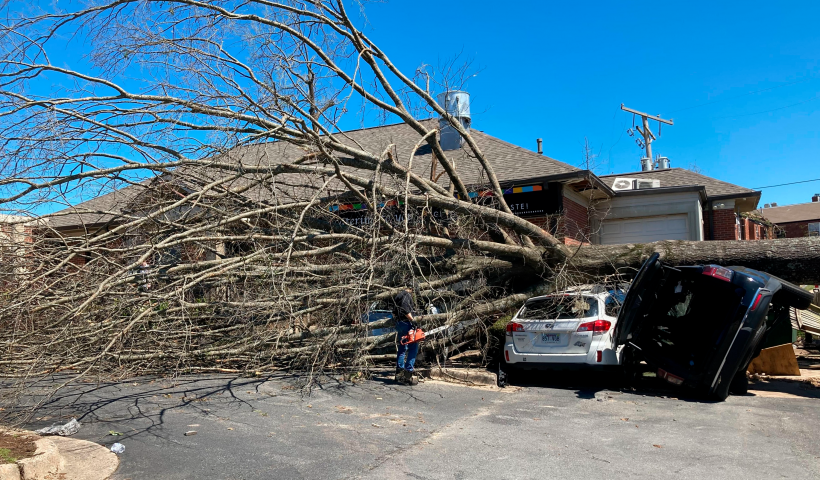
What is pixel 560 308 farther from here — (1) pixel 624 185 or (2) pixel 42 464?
(1) pixel 624 185

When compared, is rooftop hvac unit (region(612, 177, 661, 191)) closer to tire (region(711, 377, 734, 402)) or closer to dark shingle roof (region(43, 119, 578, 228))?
dark shingle roof (region(43, 119, 578, 228))

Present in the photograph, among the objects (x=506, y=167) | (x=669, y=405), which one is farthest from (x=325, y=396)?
(x=506, y=167)

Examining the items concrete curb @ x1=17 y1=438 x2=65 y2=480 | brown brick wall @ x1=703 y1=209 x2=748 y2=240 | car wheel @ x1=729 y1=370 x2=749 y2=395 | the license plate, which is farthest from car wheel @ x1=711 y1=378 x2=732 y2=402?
brown brick wall @ x1=703 y1=209 x2=748 y2=240

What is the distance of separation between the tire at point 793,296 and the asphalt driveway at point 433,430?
1.27m

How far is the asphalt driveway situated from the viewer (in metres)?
5.17

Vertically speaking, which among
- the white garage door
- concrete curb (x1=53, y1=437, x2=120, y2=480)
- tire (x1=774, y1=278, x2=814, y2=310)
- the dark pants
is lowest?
concrete curb (x1=53, y1=437, x2=120, y2=480)

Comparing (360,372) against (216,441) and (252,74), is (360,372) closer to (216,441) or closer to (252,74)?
(216,441)

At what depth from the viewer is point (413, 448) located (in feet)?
19.0

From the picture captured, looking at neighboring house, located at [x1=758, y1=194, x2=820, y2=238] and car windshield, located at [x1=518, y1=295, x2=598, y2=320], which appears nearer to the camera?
car windshield, located at [x1=518, y1=295, x2=598, y2=320]

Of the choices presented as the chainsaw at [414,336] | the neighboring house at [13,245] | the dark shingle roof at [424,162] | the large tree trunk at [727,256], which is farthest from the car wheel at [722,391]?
the neighboring house at [13,245]

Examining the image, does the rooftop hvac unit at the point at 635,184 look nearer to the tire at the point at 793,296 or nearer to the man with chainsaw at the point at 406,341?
the tire at the point at 793,296

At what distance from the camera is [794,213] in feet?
174

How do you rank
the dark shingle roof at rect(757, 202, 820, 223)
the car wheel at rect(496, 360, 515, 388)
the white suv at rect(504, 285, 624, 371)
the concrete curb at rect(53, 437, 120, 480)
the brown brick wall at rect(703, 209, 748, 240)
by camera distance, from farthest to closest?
1. the dark shingle roof at rect(757, 202, 820, 223)
2. the brown brick wall at rect(703, 209, 748, 240)
3. the car wheel at rect(496, 360, 515, 388)
4. the white suv at rect(504, 285, 624, 371)
5. the concrete curb at rect(53, 437, 120, 480)

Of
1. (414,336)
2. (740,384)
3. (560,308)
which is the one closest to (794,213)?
A: (740,384)
